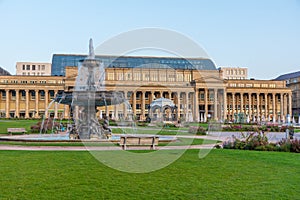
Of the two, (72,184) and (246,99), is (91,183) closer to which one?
(72,184)

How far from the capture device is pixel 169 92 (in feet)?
351

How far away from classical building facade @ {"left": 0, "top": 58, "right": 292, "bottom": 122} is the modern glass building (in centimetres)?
112

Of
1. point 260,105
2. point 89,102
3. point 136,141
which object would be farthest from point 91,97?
point 260,105

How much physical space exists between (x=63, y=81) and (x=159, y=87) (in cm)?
2891

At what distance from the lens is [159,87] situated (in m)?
104

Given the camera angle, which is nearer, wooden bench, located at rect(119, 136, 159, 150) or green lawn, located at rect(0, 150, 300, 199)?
green lawn, located at rect(0, 150, 300, 199)

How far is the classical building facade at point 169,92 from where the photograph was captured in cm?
9962

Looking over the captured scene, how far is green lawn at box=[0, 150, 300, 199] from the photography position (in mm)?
8125

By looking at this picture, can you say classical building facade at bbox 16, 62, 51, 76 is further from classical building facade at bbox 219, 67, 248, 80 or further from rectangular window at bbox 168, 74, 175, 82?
classical building facade at bbox 219, 67, 248, 80

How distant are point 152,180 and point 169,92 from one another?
97417mm

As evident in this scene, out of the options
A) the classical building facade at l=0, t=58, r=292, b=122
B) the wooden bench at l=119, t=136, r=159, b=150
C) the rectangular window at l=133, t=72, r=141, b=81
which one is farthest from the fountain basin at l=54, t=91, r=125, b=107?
the rectangular window at l=133, t=72, r=141, b=81

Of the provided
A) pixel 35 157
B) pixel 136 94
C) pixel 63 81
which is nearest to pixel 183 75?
pixel 136 94

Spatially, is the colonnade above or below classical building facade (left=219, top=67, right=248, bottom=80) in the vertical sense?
below

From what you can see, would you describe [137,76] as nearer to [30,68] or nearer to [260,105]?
[260,105]
